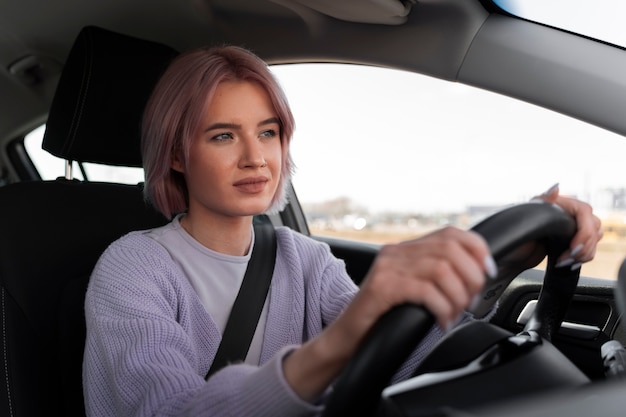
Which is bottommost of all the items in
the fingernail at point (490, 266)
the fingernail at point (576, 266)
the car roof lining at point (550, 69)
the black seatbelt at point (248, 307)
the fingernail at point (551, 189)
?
the black seatbelt at point (248, 307)

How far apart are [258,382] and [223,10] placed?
1.43 meters

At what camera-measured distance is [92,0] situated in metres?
2.00

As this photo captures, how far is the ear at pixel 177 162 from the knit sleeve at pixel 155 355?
0.19 metres

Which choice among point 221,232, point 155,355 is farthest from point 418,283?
point 221,232

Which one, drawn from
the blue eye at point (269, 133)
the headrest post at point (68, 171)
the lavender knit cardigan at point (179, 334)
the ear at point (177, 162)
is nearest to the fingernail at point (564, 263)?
the lavender knit cardigan at point (179, 334)

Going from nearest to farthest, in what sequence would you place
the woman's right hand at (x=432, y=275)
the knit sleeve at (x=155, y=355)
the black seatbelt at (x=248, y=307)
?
1. the woman's right hand at (x=432, y=275)
2. the knit sleeve at (x=155, y=355)
3. the black seatbelt at (x=248, y=307)

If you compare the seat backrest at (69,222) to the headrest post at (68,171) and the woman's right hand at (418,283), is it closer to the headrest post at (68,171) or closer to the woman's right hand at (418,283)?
the headrest post at (68,171)

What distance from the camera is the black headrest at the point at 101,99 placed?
1.60 metres

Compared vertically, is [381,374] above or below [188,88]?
below

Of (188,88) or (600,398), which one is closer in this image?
(600,398)

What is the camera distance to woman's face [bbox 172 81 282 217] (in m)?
1.28

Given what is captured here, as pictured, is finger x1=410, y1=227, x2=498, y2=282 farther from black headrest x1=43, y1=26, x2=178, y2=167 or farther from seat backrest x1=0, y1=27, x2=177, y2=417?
black headrest x1=43, y1=26, x2=178, y2=167

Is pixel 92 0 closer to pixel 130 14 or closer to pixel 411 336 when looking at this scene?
pixel 130 14

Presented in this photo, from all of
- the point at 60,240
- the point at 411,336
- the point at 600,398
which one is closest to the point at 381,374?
the point at 411,336
